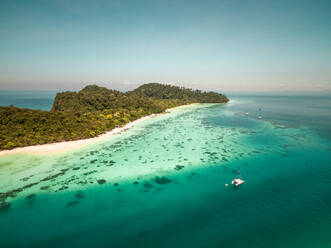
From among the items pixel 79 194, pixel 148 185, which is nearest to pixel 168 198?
pixel 148 185

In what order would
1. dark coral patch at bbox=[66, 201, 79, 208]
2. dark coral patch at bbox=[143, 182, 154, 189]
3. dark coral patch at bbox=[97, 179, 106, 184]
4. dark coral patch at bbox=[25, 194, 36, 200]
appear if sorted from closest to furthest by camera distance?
dark coral patch at bbox=[66, 201, 79, 208] → dark coral patch at bbox=[25, 194, 36, 200] → dark coral patch at bbox=[143, 182, 154, 189] → dark coral patch at bbox=[97, 179, 106, 184]

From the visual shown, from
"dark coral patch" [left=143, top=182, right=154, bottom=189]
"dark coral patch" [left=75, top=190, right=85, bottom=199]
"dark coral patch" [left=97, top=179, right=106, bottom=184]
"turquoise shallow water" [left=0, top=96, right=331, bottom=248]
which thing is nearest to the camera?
"turquoise shallow water" [left=0, top=96, right=331, bottom=248]

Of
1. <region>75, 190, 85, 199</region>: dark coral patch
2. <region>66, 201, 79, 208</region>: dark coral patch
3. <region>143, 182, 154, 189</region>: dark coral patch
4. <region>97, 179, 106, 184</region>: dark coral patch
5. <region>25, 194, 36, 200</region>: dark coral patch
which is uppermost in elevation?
<region>97, 179, 106, 184</region>: dark coral patch

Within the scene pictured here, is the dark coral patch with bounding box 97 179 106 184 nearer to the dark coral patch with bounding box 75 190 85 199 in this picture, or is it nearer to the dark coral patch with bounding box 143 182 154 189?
the dark coral patch with bounding box 75 190 85 199

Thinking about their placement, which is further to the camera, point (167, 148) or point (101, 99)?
point (101, 99)

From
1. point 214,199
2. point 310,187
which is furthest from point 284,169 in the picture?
point 214,199

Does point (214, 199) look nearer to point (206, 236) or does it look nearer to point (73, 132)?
point (206, 236)

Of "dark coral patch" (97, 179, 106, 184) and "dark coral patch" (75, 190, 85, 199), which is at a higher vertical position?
"dark coral patch" (97, 179, 106, 184)

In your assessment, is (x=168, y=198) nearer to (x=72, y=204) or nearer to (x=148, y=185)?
(x=148, y=185)

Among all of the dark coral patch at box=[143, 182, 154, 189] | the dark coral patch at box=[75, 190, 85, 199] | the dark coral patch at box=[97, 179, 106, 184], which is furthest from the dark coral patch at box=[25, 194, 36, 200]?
the dark coral patch at box=[143, 182, 154, 189]
